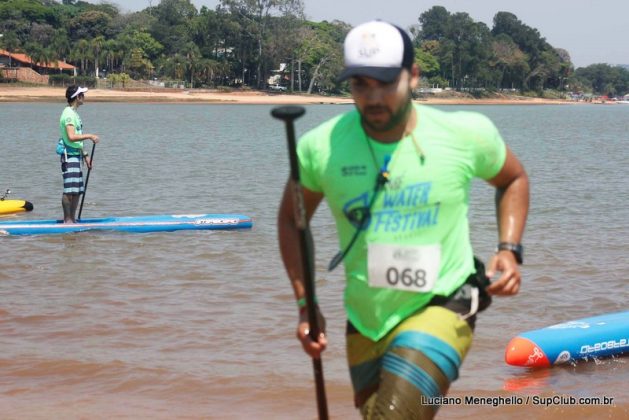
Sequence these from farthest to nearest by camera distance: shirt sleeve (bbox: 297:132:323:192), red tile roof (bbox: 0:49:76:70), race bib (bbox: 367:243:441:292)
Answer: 1. red tile roof (bbox: 0:49:76:70)
2. shirt sleeve (bbox: 297:132:323:192)
3. race bib (bbox: 367:243:441:292)

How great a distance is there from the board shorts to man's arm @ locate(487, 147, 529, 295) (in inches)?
4.2

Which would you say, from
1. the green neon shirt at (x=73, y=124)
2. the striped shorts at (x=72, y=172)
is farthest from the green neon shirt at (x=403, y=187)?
the striped shorts at (x=72, y=172)

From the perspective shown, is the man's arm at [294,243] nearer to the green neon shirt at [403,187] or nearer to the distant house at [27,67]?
the green neon shirt at [403,187]

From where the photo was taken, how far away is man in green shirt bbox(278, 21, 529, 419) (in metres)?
3.68

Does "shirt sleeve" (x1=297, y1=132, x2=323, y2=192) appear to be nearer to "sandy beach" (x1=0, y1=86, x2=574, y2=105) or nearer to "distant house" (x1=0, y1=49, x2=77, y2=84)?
"sandy beach" (x1=0, y1=86, x2=574, y2=105)

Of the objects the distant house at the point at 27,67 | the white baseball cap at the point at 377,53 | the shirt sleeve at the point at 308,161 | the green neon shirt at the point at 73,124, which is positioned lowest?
the distant house at the point at 27,67

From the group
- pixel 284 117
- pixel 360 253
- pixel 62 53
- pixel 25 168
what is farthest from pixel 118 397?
pixel 62 53

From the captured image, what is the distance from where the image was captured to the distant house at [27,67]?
4385 inches

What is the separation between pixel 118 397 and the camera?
707cm

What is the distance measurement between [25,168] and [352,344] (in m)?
24.4

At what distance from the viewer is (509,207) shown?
3.98 m

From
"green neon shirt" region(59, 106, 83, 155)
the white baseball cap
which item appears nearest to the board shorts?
the white baseball cap

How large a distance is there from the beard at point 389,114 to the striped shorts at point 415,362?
668 mm

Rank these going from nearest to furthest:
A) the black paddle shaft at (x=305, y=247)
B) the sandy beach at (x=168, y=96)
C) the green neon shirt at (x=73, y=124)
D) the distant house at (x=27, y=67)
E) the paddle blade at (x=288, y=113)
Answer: the paddle blade at (x=288, y=113)
the black paddle shaft at (x=305, y=247)
the green neon shirt at (x=73, y=124)
the sandy beach at (x=168, y=96)
the distant house at (x=27, y=67)
